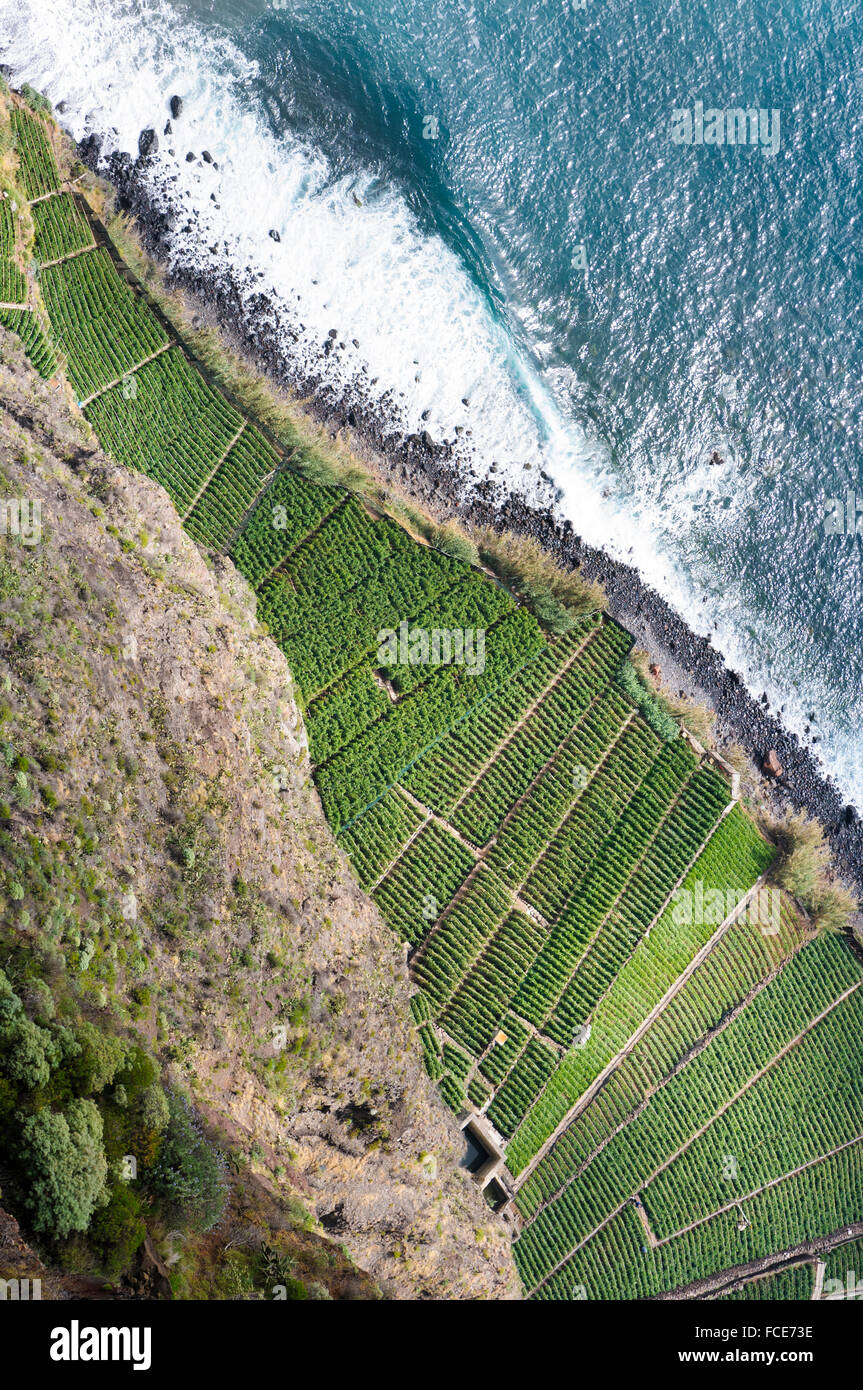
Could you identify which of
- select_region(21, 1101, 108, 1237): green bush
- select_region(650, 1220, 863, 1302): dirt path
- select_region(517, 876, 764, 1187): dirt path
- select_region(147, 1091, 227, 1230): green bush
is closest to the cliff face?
select_region(147, 1091, 227, 1230): green bush

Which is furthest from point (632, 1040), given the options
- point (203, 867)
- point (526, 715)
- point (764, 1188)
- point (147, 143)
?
point (147, 143)

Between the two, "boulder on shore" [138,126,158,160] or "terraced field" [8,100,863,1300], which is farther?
"boulder on shore" [138,126,158,160]

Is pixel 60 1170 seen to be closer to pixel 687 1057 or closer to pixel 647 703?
pixel 687 1057

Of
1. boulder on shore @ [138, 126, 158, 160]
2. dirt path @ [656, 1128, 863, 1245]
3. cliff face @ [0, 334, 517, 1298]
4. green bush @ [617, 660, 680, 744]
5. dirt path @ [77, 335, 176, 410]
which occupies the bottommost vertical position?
A: dirt path @ [656, 1128, 863, 1245]

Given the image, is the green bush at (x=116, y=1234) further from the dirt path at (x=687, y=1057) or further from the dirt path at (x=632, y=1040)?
the dirt path at (x=687, y=1057)

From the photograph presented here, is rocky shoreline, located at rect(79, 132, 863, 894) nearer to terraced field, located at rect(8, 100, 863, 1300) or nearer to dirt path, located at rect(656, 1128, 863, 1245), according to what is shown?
terraced field, located at rect(8, 100, 863, 1300)

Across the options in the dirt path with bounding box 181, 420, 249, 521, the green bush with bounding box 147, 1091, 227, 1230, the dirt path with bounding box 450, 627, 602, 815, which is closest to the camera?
the green bush with bounding box 147, 1091, 227, 1230
